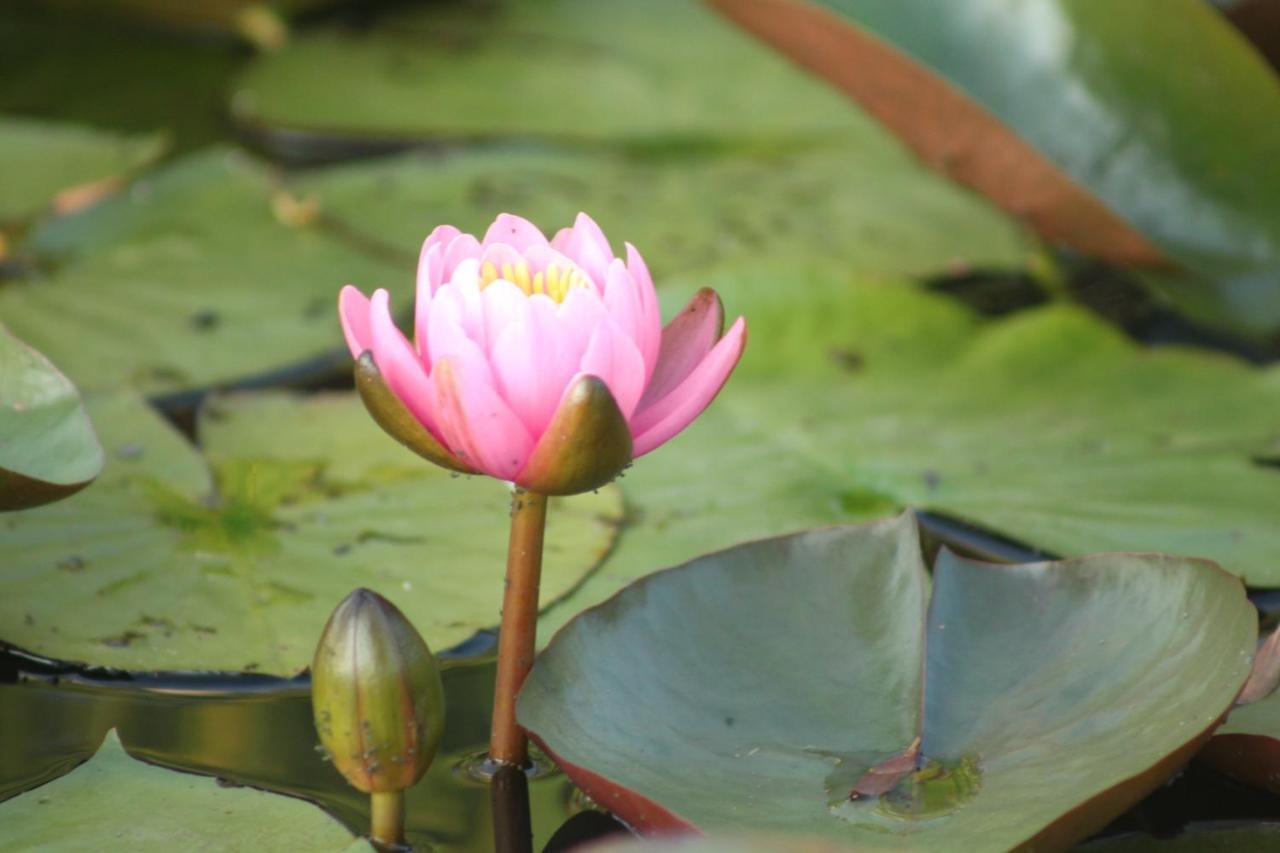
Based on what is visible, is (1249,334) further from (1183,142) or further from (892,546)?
(892,546)

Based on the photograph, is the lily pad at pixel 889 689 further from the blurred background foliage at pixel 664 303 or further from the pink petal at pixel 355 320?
the pink petal at pixel 355 320

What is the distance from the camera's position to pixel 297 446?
4.89 ft

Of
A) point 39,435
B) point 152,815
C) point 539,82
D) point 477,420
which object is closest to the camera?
point 477,420

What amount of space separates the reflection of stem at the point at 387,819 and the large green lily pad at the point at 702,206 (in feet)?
3.55

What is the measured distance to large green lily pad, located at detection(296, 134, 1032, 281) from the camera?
6.66 feet

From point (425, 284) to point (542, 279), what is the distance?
8 cm

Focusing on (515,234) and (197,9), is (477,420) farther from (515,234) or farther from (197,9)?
(197,9)

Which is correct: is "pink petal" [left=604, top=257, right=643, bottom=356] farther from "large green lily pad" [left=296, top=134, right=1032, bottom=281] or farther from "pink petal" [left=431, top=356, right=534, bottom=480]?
"large green lily pad" [left=296, top=134, right=1032, bottom=281]

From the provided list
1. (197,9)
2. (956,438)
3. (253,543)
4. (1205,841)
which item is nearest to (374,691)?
(253,543)

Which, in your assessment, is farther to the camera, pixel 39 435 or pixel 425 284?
pixel 39 435

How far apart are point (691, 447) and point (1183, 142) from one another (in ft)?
2.46

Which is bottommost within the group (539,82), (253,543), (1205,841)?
(1205,841)

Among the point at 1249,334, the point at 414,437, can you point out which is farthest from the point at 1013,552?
the point at 414,437

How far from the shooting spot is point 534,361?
2.84 ft
